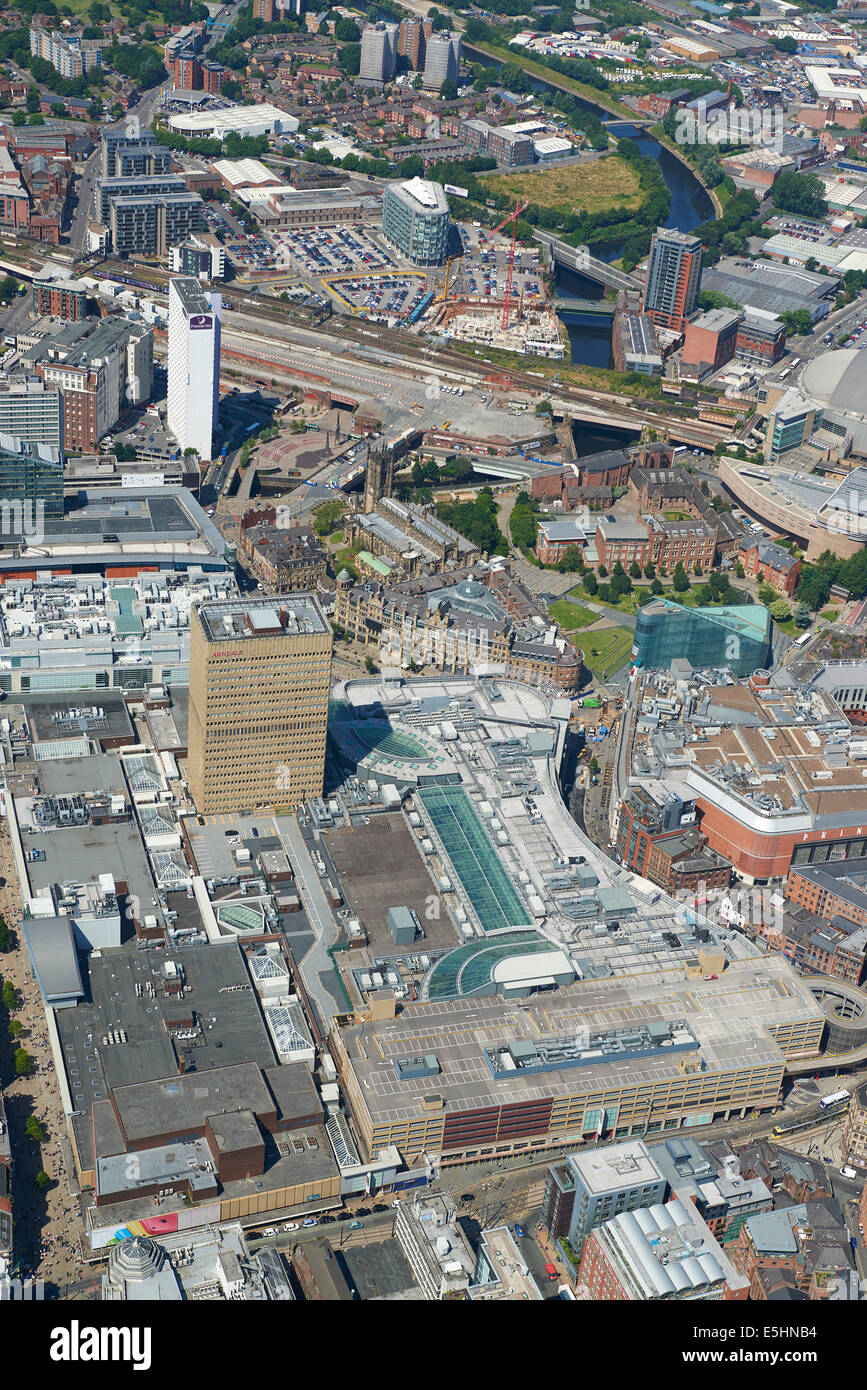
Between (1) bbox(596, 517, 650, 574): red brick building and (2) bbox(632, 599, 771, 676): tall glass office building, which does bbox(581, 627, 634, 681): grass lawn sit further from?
(1) bbox(596, 517, 650, 574): red brick building

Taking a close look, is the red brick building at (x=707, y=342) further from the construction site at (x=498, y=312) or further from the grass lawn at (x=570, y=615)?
the grass lawn at (x=570, y=615)

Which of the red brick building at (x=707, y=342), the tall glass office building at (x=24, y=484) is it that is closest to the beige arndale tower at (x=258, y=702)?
the tall glass office building at (x=24, y=484)

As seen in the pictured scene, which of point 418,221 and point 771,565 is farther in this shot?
point 418,221

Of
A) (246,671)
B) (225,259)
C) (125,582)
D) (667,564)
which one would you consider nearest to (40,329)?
(225,259)

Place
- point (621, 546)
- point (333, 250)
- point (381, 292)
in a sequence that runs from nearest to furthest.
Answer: point (621, 546) < point (381, 292) < point (333, 250)

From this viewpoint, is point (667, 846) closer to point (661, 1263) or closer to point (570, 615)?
point (570, 615)

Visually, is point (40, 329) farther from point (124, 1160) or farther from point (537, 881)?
point (124, 1160)

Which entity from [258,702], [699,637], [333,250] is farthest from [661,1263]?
[333,250]
